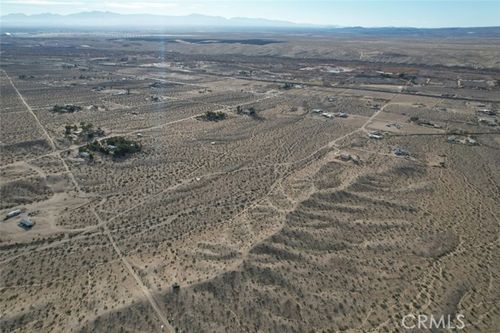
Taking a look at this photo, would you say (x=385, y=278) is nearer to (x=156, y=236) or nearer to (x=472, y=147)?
(x=156, y=236)

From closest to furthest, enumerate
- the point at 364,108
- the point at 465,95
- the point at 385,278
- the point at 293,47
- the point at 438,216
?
the point at 385,278
the point at 438,216
the point at 364,108
the point at 465,95
the point at 293,47

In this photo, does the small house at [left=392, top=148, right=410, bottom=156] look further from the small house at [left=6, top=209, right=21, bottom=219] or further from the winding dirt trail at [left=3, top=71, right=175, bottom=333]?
the small house at [left=6, top=209, right=21, bottom=219]

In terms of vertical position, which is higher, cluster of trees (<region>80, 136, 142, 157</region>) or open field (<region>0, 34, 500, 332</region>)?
cluster of trees (<region>80, 136, 142, 157</region>)

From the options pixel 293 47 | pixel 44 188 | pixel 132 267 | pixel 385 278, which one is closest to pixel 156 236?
pixel 132 267

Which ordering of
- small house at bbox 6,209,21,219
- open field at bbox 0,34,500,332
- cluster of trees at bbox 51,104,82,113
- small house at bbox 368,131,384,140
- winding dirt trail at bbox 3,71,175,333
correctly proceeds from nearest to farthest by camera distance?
1. winding dirt trail at bbox 3,71,175,333
2. open field at bbox 0,34,500,332
3. small house at bbox 6,209,21,219
4. small house at bbox 368,131,384,140
5. cluster of trees at bbox 51,104,82,113

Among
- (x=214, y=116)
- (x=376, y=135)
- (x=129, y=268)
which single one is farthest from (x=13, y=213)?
(x=376, y=135)

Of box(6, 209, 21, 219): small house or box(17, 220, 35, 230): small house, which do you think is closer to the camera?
box(17, 220, 35, 230): small house

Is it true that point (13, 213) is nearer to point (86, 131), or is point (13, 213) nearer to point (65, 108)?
point (86, 131)

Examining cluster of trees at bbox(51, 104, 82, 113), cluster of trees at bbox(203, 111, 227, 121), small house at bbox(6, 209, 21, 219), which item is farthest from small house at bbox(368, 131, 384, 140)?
cluster of trees at bbox(51, 104, 82, 113)
